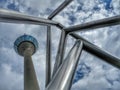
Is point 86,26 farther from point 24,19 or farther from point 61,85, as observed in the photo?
point 61,85

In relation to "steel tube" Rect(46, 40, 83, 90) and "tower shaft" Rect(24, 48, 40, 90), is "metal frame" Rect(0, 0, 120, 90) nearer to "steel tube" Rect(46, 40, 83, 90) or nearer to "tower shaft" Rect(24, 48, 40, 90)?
"steel tube" Rect(46, 40, 83, 90)

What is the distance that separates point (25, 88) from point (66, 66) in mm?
47548

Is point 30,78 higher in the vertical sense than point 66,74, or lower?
lower

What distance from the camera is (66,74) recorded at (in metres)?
6.80

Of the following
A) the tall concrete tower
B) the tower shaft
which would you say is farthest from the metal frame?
the tall concrete tower

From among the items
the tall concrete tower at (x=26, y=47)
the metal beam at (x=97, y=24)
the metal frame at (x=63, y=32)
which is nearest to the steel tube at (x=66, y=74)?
the metal frame at (x=63, y=32)

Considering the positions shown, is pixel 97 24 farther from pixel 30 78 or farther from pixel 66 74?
pixel 30 78

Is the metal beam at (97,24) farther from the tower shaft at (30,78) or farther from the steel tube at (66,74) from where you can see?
the tower shaft at (30,78)

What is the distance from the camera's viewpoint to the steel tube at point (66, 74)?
5937 millimetres

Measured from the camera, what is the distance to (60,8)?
59.1 feet

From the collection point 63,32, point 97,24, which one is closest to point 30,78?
point 63,32

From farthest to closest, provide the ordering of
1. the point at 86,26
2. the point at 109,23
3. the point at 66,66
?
1. the point at 86,26
2. the point at 109,23
3. the point at 66,66

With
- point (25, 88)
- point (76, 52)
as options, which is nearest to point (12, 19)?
point (76, 52)

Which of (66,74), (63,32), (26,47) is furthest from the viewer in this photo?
(26,47)
